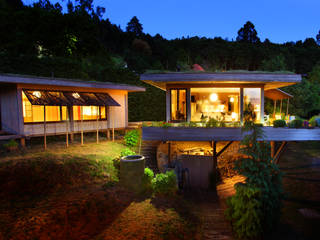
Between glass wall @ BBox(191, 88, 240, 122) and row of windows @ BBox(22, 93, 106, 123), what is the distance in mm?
6787

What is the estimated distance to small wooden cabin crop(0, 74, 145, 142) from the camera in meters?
11.4

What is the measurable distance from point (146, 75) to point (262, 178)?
24.6 ft

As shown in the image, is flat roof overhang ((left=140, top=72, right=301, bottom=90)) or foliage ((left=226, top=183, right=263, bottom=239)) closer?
foliage ((left=226, top=183, right=263, bottom=239))

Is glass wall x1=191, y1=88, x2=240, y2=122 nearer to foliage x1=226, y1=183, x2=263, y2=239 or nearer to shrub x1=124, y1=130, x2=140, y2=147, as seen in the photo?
shrub x1=124, y1=130, x2=140, y2=147

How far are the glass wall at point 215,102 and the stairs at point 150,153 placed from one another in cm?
339

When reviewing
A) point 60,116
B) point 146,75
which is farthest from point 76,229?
point 60,116

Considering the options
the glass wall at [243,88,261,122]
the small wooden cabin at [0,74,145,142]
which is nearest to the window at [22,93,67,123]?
the small wooden cabin at [0,74,145,142]

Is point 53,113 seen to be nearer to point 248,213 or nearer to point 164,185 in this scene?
point 164,185

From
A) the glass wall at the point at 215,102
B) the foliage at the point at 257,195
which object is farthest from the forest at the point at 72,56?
the foliage at the point at 257,195

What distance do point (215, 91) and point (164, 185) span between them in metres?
8.85

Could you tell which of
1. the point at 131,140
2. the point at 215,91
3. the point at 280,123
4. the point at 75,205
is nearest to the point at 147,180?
the point at 75,205

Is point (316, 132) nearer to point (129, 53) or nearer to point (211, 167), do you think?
point (211, 167)

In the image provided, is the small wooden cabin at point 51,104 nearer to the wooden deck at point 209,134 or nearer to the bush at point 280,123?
the wooden deck at point 209,134

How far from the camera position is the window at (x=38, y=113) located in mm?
12062
